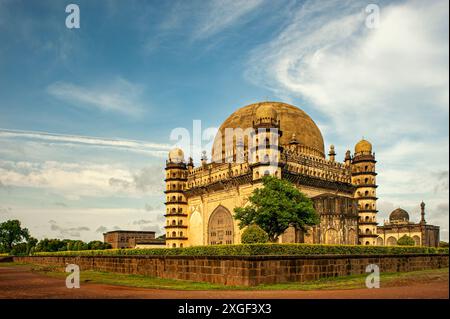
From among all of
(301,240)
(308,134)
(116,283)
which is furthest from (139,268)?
(308,134)

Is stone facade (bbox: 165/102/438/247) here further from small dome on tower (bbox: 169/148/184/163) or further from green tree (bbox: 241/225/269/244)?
green tree (bbox: 241/225/269/244)

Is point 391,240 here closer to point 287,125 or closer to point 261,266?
point 287,125

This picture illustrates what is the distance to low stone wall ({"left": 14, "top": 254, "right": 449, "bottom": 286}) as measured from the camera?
755 inches

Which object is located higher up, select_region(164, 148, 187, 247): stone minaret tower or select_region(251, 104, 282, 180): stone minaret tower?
select_region(251, 104, 282, 180): stone minaret tower

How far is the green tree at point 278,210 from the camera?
30.1 meters

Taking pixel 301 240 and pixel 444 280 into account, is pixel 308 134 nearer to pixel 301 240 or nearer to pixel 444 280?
pixel 301 240

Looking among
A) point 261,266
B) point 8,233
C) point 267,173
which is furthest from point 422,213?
point 8,233

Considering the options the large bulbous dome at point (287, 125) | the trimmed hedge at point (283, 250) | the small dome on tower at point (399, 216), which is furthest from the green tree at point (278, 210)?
the small dome on tower at point (399, 216)

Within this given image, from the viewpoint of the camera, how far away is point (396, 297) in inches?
497

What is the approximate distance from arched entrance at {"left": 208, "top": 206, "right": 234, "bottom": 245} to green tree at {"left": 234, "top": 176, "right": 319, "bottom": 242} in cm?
1016

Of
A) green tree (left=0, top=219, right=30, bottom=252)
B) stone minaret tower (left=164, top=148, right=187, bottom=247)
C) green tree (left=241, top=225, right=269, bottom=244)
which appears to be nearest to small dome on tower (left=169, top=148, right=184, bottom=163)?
stone minaret tower (left=164, top=148, right=187, bottom=247)

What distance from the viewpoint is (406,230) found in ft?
203
